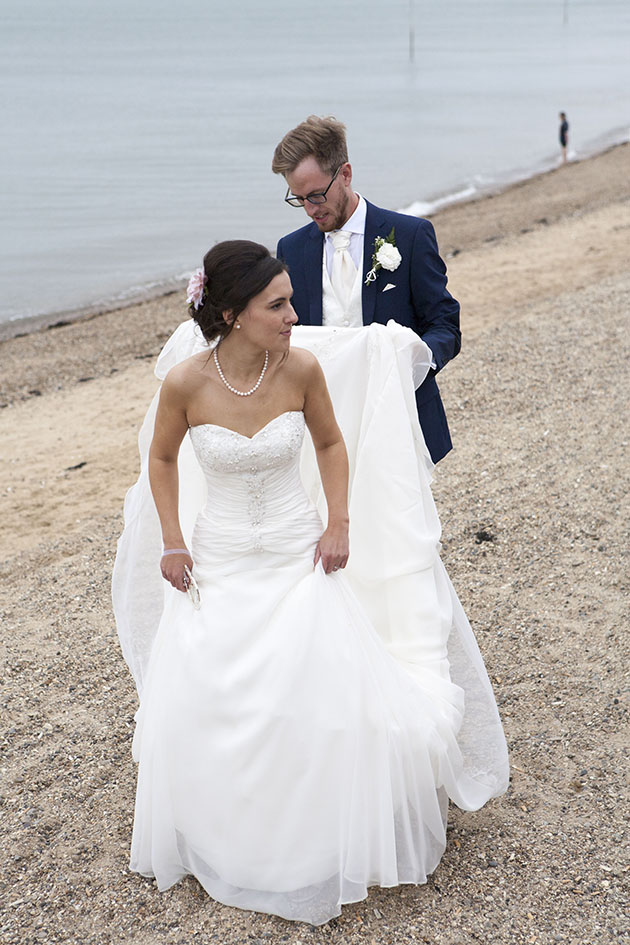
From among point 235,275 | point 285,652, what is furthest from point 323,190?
point 285,652

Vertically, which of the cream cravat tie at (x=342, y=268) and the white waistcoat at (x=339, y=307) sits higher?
the cream cravat tie at (x=342, y=268)

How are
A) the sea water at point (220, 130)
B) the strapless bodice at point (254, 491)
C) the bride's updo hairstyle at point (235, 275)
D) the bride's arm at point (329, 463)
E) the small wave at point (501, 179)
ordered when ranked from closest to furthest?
1. the bride's updo hairstyle at point (235, 275)
2. the strapless bodice at point (254, 491)
3. the bride's arm at point (329, 463)
4. the sea water at point (220, 130)
5. the small wave at point (501, 179)

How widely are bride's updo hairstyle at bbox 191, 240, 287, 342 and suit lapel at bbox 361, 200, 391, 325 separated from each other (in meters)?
0.91

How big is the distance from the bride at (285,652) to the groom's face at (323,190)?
567mm

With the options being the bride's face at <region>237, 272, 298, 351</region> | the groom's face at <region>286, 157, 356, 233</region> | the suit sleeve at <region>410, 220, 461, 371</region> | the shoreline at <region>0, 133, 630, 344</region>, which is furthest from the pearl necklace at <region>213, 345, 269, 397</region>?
the shoreline at <region>0, 133, 630, 344</region>

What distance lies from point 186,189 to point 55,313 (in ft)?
40.3

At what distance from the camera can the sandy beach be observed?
384 centimetres

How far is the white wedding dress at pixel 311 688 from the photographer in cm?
364

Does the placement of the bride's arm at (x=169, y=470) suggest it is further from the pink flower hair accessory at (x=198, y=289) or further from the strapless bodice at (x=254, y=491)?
the pink flower hair accessory at (x=198, y=289)

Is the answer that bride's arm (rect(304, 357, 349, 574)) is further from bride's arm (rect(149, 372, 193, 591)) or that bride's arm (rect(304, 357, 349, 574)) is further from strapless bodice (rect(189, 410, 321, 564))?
bride's arm (rect(149, 372, 193, 591))

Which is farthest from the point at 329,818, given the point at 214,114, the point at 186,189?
the point at 214,114

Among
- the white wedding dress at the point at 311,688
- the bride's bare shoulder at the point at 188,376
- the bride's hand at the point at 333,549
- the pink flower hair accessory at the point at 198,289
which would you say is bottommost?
the white wedding dress at the point at 311,688

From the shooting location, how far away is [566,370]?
1020 cm


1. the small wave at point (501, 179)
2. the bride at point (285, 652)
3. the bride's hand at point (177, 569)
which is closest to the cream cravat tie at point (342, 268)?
the bride at point (285, 652)
